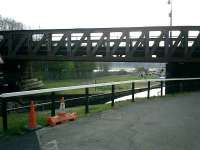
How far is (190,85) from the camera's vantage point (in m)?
26.5

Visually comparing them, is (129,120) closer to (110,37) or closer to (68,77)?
(110,37)

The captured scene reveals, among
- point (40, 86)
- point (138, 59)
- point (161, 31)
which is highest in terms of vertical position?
point (161, 31)

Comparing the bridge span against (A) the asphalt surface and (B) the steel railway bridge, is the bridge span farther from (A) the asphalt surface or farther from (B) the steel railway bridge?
(A) the asphalt surface

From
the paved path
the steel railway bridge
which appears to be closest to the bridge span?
the steel railway bridge

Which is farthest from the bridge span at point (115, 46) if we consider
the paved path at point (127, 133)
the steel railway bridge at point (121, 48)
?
the paved path at point (127, 133)

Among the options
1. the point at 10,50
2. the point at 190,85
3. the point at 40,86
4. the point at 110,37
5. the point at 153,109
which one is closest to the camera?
the point at 153,109

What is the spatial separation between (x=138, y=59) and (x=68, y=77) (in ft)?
125

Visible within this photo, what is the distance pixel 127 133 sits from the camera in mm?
8555

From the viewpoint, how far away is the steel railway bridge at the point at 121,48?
34.6 meters

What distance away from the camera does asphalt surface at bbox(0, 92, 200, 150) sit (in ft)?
23.6

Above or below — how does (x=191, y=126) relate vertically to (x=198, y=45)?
below

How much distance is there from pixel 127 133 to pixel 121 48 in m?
32.9

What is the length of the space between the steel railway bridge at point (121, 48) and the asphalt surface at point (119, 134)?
A: 2293cm

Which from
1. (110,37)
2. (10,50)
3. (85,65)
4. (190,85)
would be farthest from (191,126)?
(85,65)
